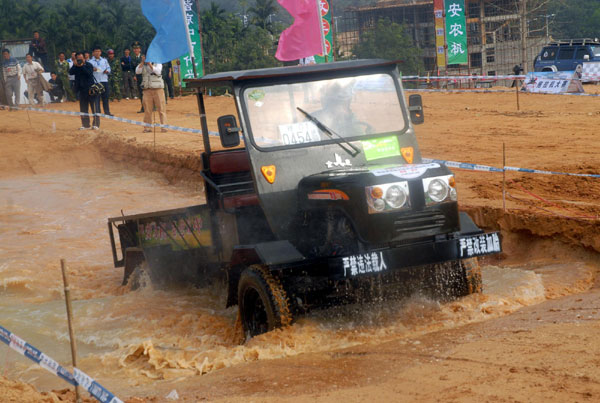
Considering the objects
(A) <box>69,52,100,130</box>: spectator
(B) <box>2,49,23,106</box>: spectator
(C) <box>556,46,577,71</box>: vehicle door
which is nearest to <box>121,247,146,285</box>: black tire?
(A) <box>69,52,100,130</box>: spectator

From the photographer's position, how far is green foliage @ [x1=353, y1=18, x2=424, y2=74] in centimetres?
3703

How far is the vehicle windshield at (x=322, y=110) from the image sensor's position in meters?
6.15

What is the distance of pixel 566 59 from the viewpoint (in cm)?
2753

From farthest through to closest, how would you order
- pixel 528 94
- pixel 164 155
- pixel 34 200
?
pixel 528 94
pixel 164 155
pixel 34 200

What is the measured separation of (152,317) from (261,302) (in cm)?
198

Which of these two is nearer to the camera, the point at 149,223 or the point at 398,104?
the point at 398,104

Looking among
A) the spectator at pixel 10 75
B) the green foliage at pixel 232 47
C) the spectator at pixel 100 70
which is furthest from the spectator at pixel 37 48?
the green foliage at pixel 232 47

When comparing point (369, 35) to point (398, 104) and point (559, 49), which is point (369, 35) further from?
point (398, 104)

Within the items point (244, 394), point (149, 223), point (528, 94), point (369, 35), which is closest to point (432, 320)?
point (244, 394)

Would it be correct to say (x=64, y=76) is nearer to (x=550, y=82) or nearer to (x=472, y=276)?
(x=550, y=82)

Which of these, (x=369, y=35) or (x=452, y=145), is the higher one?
(x=369, y=35)

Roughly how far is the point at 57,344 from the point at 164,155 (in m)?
8.81

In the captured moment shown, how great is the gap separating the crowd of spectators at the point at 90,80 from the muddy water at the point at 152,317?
6188 mm

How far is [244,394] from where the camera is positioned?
4707 millimetres
